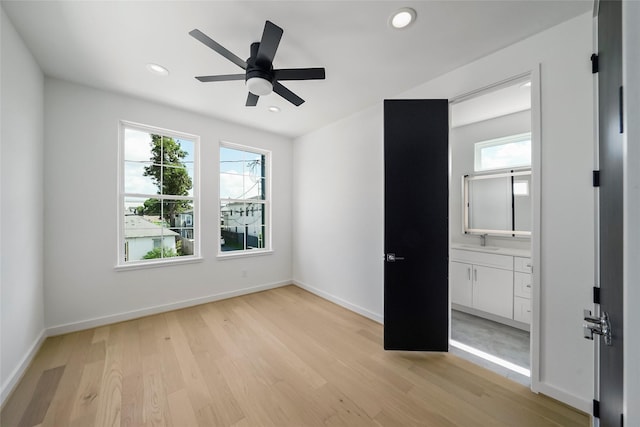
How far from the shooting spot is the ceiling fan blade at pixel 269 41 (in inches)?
59.3

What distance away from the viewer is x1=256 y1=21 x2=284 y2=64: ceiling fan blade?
1.51 metres

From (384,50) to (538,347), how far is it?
273cm

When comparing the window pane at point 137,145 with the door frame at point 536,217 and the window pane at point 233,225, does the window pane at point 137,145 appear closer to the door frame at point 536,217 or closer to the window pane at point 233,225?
the window pane at point 233,225

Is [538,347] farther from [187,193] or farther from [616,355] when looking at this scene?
[187,193]

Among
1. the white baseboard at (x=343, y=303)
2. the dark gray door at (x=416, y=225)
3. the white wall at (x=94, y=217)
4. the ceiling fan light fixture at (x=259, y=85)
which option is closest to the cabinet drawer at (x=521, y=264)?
the dark gray door at (x=416, y=225)

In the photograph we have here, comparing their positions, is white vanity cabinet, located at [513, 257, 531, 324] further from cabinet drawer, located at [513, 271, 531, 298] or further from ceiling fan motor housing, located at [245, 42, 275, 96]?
ceiling fan motor housing, located at [245, 42, 275, 96]

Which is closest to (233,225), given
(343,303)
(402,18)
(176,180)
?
(176,180)

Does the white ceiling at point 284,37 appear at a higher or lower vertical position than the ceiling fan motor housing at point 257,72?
higher

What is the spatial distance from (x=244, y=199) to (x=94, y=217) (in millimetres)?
1918

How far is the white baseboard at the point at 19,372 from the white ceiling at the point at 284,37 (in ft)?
8.89

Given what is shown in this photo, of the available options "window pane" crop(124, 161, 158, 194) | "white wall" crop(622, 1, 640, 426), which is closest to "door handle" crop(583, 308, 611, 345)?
"white wall" crop(622, 1, 640, 426)

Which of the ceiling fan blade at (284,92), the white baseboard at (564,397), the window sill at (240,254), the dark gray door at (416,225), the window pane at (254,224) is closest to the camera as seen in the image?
the white baseboard at (564,397)

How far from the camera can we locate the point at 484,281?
3.07m

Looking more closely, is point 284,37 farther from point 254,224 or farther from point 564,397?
point 564,397
